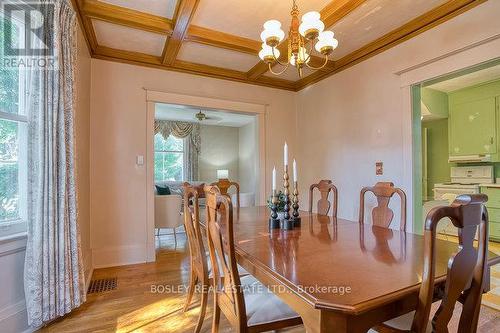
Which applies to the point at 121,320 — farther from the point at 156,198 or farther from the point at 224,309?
the point at 156,198

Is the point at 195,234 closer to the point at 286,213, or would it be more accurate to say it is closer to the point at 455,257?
the point at 286,213

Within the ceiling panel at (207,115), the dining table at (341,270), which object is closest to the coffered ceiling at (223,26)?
the dining table at (341,270)

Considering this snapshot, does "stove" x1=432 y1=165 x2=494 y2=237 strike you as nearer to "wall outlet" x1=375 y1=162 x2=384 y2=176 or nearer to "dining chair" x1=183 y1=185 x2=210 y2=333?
"wall outlet" x1=375 y1=162 x2=384 y2=176

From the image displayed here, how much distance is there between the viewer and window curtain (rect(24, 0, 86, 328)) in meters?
1.74

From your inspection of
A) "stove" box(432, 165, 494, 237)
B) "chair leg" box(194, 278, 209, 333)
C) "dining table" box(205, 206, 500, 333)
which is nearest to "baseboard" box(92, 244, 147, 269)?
"chair leg" box(194, 278, 209, 333)

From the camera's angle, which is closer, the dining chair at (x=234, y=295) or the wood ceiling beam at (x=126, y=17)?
the dining chair at (x=234, y=295)

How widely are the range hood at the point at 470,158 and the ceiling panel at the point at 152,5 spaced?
504 cm

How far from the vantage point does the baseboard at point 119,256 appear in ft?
9.89

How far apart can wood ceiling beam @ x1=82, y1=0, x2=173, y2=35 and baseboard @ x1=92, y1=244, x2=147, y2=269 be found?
7.98 ft

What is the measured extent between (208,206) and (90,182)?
2.38 metres

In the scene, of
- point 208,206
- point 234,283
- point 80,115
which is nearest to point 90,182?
point 80,115

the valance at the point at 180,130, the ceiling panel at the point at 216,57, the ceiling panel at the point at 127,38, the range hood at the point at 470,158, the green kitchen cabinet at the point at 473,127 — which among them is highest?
the ceiling panel at the point at 127,38

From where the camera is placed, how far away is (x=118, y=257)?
311 cm

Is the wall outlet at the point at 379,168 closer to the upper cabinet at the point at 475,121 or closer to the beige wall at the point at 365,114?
the beige wall at the point at 365,114
